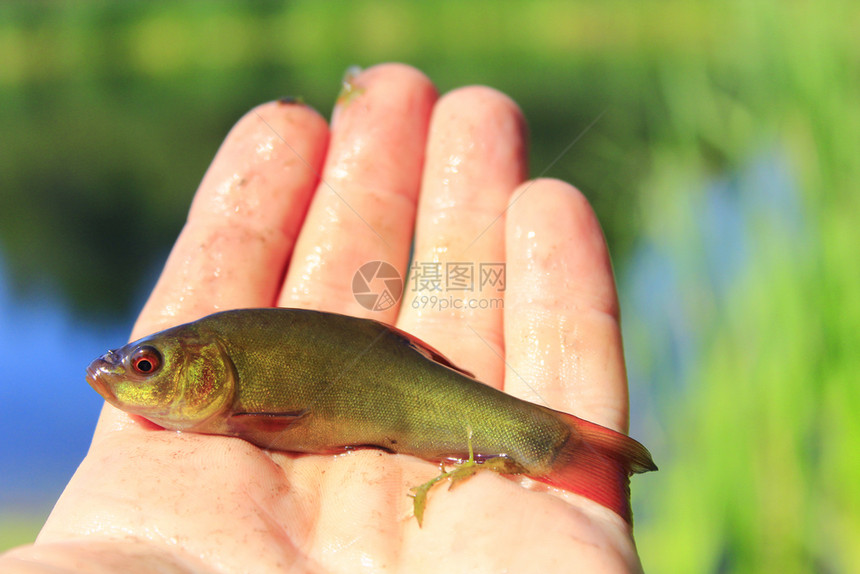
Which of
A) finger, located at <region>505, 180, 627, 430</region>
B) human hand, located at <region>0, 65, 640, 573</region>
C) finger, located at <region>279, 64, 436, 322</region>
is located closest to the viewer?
human hand, located at <region>0, 65, 640, 573</region>

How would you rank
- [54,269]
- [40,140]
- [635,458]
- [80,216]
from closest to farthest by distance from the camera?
[635,458], [54,269], [80,216], [40,140]

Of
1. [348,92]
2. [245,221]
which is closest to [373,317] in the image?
[245,221]

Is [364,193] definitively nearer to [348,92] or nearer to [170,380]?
[348,92]

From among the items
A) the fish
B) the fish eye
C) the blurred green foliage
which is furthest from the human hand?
the blurred green foliage

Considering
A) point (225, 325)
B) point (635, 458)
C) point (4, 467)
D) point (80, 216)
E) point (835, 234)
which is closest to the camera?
point (635, 458)

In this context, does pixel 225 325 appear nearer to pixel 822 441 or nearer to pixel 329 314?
pixel 329 314

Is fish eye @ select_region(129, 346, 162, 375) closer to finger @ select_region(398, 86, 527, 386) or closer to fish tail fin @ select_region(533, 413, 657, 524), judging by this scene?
finger @ select_region(398, 86, 527, 386)

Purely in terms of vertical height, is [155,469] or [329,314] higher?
[329,314]

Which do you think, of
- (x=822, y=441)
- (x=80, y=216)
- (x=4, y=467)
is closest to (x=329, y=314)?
(x=822, y=441)
